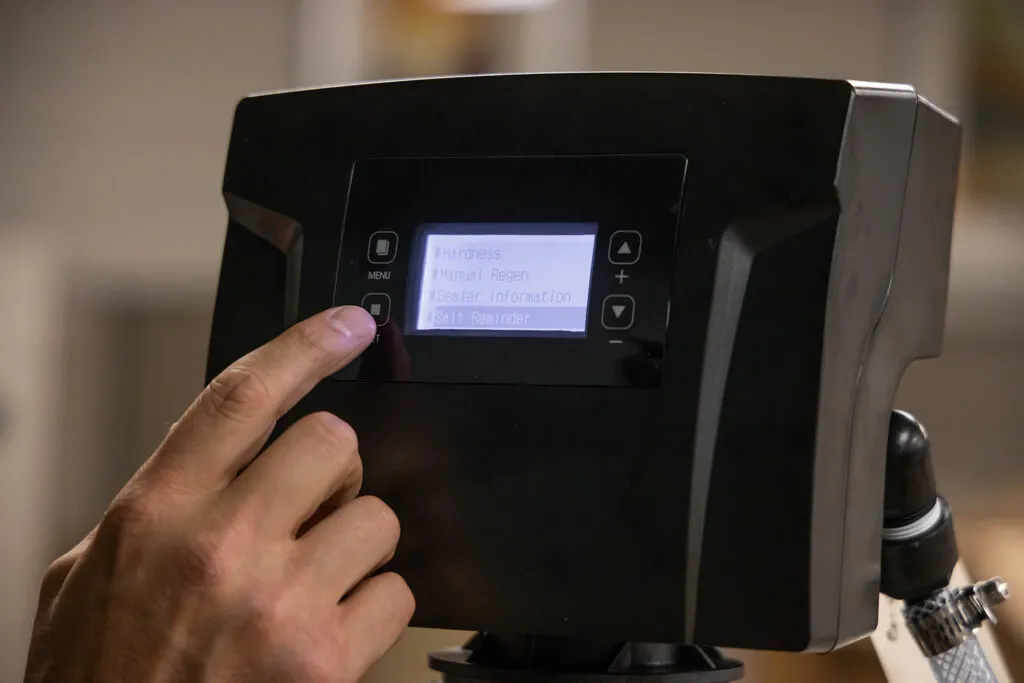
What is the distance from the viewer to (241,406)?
0.48 m

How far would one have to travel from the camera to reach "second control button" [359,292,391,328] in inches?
20.9

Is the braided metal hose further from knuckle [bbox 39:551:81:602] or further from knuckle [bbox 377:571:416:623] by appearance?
knuckle [bbox 39:551:81:602]

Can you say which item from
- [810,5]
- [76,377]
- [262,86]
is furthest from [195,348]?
[810,5]

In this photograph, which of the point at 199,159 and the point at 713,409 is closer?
the point at 713,409

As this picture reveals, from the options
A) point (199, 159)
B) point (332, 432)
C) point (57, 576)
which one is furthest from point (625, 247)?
point (199, 159)

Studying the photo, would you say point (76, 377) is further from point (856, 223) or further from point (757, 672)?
point (856, 223)

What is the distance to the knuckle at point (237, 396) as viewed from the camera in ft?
1.57

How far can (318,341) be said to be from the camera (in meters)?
0.50

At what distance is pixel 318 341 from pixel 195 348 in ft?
5.67

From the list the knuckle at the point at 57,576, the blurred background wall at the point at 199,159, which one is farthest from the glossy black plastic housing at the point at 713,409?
the blurred background wall at the point at 199,159

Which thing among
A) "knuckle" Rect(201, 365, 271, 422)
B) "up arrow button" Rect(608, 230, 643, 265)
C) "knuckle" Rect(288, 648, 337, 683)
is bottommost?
"knuckle" Rect(288, 648, 337, 683)

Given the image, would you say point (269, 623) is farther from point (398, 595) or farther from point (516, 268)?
point (516, 268)

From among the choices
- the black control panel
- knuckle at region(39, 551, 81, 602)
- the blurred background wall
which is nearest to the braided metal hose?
the black control panel

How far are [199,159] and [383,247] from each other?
5.80 ft
